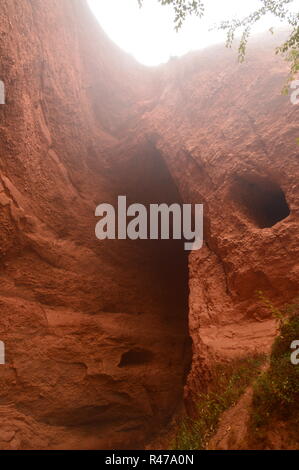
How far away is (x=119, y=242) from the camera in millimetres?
9523

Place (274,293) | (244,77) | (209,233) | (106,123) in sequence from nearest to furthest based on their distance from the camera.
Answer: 1. (274,293)
2. (209,233)
3. (244,77)
4. (106,123)

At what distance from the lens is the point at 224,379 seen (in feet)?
17.4

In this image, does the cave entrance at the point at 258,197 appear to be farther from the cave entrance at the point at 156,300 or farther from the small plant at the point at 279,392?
the small plant at the point at 279,392

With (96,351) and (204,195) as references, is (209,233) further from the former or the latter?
(96,351)

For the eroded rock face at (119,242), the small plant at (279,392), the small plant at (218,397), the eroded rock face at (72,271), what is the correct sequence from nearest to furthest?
1. the small plant at (279,392)
2. the small plant at (218,397)
3. the eroded rock face at (119,242)
4. the eroded rock face at (72,271)

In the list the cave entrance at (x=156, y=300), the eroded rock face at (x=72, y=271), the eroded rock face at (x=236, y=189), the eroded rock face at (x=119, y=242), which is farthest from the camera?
the cave entrance at (x=156, y=300)

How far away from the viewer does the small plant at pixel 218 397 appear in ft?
14.9

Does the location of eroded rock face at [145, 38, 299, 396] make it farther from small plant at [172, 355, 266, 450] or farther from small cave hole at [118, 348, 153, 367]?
small cave hole at [118, 348, 153, 367]

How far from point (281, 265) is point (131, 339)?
165 inches

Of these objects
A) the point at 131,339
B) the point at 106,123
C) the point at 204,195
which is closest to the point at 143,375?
the point at 131,339

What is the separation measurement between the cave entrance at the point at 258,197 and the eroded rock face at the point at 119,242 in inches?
1.2

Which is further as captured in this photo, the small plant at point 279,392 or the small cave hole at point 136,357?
the small cave hole at point 136,357

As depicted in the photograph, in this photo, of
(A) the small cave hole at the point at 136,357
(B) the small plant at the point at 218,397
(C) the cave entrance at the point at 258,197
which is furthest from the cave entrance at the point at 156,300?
(B) the small plant at the point at 218,397

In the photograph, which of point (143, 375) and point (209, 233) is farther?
point (143, 375)
